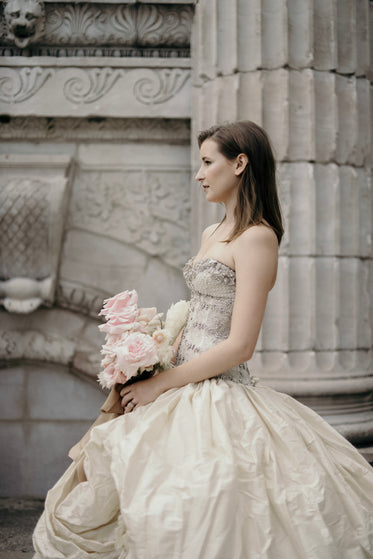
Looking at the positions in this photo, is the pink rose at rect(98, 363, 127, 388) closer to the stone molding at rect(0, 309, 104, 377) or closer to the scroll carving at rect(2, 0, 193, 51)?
the stone molding at rect(0, 309, 104, 377)

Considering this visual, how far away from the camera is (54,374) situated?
157 inches

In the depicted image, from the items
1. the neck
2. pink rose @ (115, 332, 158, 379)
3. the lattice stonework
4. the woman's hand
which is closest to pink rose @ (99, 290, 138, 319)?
pink rose @ (115, 332, 158, 379)

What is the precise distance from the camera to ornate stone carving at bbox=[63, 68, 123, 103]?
12.5 feet

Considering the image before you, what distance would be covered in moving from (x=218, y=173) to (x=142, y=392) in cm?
90

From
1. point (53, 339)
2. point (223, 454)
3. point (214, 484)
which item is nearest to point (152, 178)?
point (53, 339)

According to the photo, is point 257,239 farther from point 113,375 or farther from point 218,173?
point 113,375

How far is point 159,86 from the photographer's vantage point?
383cm

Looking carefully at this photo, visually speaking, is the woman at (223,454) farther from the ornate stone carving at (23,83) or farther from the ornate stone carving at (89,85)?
the ornate stone carving at (23,83)

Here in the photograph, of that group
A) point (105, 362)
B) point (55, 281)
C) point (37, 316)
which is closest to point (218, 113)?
point (55, 281)

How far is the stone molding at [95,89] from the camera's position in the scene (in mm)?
3812

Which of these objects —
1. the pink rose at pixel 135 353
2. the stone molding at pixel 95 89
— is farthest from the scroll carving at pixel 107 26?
the pink rose at pixel 135 353

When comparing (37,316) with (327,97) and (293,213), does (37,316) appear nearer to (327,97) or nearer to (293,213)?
(293,213)

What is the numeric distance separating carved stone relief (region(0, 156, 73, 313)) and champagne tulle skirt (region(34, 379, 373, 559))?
1932 mm

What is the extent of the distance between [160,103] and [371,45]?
4.71ft
